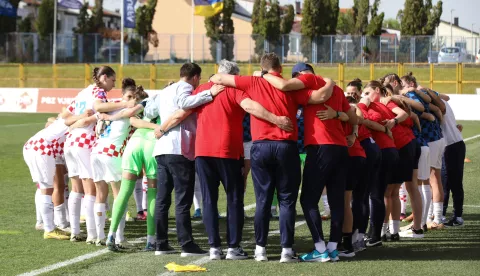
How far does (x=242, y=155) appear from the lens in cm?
943

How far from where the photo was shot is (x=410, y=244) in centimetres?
1038

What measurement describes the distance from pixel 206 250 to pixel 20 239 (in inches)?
89.9

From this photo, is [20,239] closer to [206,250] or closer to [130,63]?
[206,250]

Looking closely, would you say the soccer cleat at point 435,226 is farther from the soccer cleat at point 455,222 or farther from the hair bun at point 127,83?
the hair bun at point 127,83

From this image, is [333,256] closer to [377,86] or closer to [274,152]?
[274,152]

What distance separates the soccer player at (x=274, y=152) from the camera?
9.03 m

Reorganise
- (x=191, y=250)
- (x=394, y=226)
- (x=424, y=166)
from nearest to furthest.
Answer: (x=191, y=250) → (x=394, y=226) → (x=424, y=166)

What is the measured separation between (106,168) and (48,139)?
1.15 m

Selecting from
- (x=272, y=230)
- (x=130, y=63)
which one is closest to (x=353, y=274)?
(x=272, y=230)

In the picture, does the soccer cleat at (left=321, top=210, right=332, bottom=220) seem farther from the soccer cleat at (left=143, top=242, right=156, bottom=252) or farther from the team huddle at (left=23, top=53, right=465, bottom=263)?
the soccer cleat at (left=143, top=242, right=156, bottom=252)

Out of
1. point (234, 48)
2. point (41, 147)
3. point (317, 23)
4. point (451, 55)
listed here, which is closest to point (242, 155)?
point (41, 147)

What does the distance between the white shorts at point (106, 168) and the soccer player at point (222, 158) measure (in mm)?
1135

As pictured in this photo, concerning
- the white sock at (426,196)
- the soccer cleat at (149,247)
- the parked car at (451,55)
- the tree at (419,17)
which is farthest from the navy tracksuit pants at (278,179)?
the tree at (419,17)

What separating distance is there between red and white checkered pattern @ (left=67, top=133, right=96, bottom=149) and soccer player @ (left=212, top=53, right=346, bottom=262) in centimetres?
195
